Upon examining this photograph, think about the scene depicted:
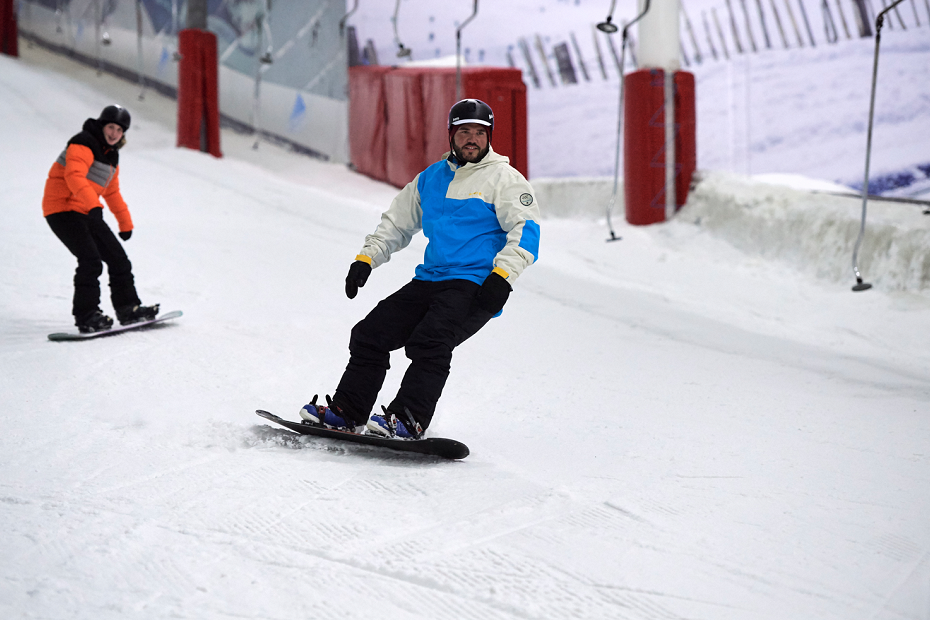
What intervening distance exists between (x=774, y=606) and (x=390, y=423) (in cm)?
152

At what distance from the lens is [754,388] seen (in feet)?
14.8

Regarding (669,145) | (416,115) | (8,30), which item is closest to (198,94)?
(416,115)

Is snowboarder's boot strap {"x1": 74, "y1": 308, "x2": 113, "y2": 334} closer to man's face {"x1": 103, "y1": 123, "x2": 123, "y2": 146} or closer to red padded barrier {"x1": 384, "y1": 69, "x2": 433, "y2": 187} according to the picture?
man's face {"x1": 103, "y1": 123, "x2": 123, "y2": 146}

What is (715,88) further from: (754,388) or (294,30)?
(294,30)

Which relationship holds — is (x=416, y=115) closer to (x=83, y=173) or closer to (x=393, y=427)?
(x=83, y=173)

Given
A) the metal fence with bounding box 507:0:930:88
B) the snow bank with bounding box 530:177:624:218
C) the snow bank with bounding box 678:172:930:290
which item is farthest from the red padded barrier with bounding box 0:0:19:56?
the snow bank with bounding box 678:172:930:290

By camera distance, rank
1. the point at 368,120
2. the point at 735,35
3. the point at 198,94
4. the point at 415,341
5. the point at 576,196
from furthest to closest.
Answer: the point at 368,120
the point at 198,94
the point at 576,196
the point at 735,35
the point at 415,341

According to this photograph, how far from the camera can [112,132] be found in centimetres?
491

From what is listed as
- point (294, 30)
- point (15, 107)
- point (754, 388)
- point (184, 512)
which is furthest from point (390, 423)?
point (294, 30)

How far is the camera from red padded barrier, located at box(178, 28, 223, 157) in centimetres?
1372

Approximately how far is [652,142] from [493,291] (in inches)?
311

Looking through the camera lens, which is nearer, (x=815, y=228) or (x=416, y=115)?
(x=815, y=228)

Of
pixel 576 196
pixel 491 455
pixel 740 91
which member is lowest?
pixel 491 455

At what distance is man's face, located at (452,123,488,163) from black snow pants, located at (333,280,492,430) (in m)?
0.49
